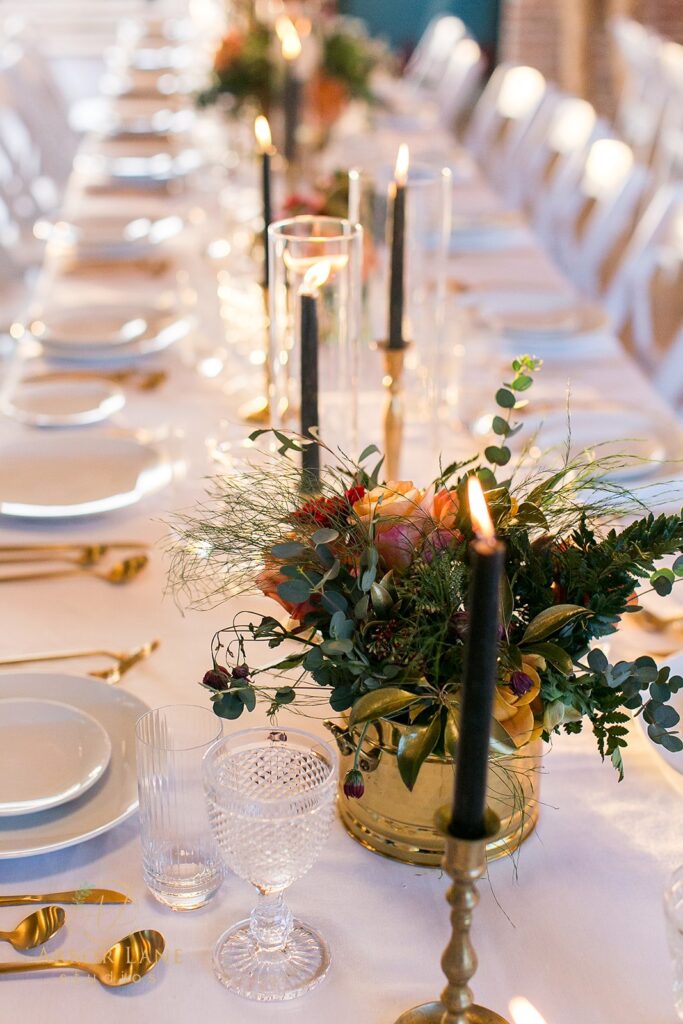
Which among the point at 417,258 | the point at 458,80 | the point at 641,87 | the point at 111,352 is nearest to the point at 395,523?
the point at 417,258

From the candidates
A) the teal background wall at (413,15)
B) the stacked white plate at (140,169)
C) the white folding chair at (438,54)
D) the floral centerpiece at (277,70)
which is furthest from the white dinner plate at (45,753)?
the teal background wall at (413,15)

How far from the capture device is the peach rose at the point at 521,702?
0.78 meters

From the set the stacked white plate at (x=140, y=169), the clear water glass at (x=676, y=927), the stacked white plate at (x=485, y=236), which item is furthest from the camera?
the stacked white plate at (x=140, y=169)

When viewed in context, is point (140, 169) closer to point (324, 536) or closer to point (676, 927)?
point (324, 536)

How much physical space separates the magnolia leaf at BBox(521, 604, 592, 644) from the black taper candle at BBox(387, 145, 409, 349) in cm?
56

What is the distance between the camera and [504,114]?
4.48 metres

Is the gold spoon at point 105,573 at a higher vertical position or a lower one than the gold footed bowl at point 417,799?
lower

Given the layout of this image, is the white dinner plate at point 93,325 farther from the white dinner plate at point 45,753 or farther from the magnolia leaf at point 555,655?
the magnolia leaf at point 555,655

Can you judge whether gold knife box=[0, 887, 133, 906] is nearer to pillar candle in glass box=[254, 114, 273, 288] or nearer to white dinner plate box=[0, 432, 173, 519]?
white dinner plate box=[0, 432, 173, 519]

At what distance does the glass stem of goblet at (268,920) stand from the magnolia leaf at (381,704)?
0.14 m

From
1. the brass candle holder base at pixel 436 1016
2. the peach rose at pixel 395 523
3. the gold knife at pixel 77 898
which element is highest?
the peach rose at pixel 395 523

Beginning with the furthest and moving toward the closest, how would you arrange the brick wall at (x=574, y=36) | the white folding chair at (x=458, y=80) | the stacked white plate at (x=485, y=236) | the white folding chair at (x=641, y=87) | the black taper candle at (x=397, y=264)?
the brick wall at (x=574, y=36) → the white folding chair at (x=641, y=87) → the white folding chair at (x=458, y=80) → the stacked white plate at (x=485, y=236) → the black taper candle at (x=397, y=264)

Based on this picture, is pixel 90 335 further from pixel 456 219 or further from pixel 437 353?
pixel 456 219

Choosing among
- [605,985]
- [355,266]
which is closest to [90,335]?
[355,266]
